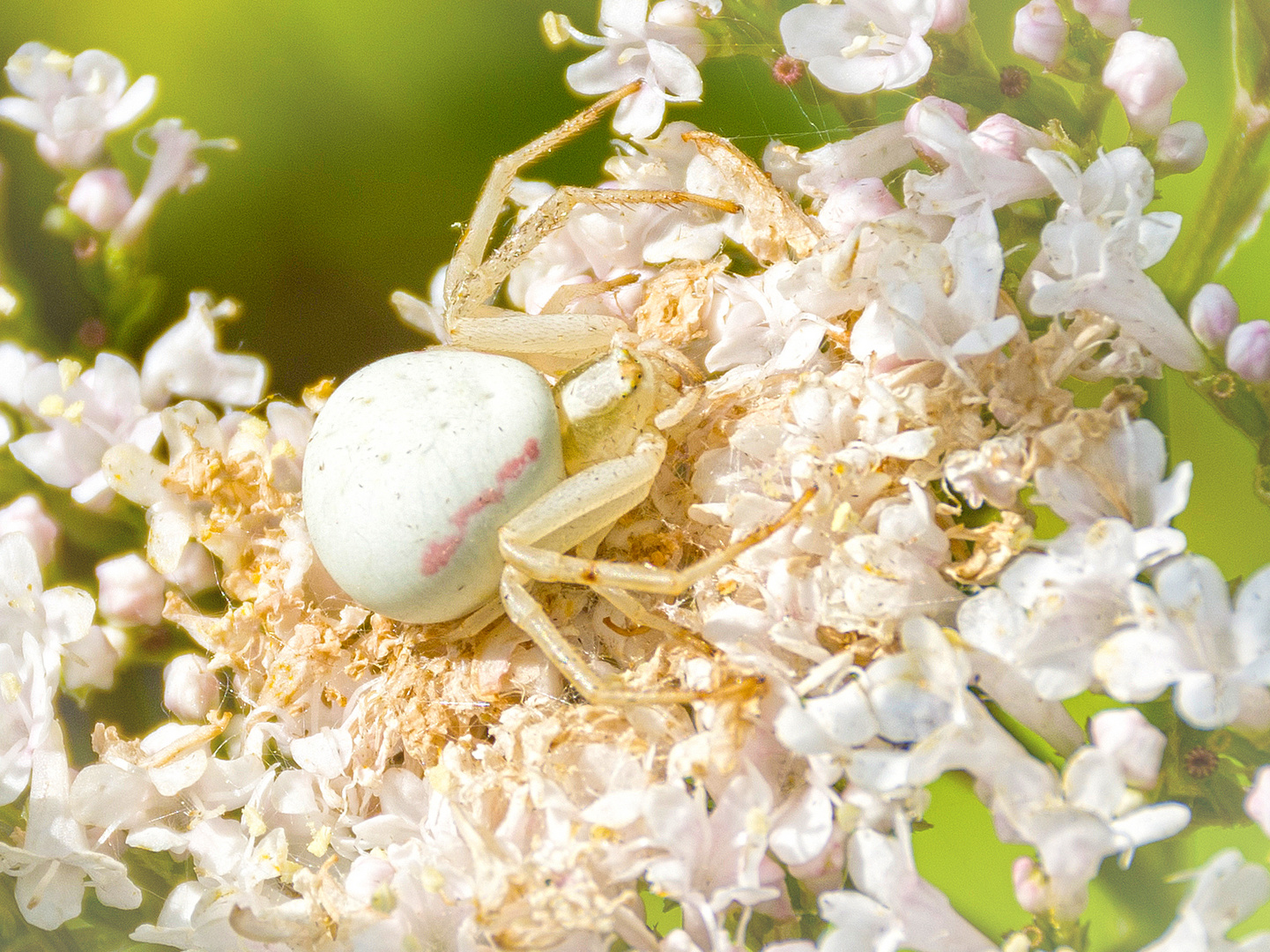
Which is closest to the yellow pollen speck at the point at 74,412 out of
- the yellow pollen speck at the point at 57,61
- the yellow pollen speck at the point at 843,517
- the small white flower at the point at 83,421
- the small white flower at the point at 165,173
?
the small white flower at the point at 83,421

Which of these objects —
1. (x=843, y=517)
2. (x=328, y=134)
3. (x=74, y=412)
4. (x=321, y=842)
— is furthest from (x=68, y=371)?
(x=843, y=517)

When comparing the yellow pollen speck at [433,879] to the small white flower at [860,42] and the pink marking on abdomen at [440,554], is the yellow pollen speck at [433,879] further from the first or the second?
the small white flower at [860,42]

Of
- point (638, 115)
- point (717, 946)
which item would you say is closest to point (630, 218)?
point (638, 115)

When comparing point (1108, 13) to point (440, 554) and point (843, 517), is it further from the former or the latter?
point (440, 554)

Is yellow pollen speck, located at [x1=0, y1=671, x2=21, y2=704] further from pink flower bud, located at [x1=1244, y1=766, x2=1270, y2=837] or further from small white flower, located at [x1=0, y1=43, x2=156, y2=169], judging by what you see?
pink flower bud, located at [x1=1244, y1=766, x2=1270, y2=837]

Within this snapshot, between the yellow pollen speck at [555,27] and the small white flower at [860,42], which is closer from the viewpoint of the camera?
the small white flower at [860,42]
